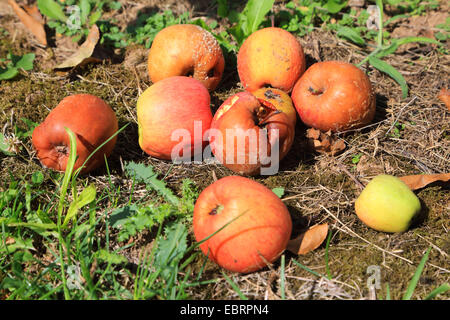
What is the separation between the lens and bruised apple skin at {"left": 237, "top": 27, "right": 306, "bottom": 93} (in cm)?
319

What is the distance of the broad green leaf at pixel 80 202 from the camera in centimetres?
252

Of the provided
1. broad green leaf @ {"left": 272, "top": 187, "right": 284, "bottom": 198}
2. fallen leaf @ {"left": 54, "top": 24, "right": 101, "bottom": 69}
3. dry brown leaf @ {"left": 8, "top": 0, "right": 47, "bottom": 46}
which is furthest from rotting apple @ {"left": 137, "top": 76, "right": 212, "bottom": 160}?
dry brown leaf @ {"left": 8, "top": 0, "right": 47, "bottom": 46}

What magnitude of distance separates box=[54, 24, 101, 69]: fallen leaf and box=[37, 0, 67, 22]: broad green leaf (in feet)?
1.60

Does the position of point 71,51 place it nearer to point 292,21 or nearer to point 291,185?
point 292,21

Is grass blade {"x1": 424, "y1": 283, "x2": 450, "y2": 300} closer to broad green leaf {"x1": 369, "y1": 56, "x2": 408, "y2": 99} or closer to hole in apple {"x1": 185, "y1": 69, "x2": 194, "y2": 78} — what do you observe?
broad green leaf {"x1": 369, "y1": 56, "x2": 408, "y2": 99}

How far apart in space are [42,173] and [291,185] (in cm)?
181

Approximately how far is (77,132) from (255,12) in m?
2.04

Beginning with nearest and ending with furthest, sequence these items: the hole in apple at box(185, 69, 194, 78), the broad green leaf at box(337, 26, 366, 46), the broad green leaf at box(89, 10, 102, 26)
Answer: the hole in apple at box(185, 69, 194, 78), the broad green leaf at box(337, 26, 366, 46), the broad green leaf at box(89, 10, 102, 26)

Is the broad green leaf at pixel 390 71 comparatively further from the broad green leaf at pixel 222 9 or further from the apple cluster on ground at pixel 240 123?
the broad green leaf at pixel 222 9

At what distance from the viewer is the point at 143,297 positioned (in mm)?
2137

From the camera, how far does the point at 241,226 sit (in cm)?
219

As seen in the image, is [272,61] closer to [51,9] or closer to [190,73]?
[190,73]

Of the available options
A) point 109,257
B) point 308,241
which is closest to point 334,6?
point 308,241

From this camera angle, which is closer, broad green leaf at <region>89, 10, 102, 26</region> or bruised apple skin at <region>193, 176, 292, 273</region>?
bruised apple skin at <region>193, 176, 292, 273</region>
